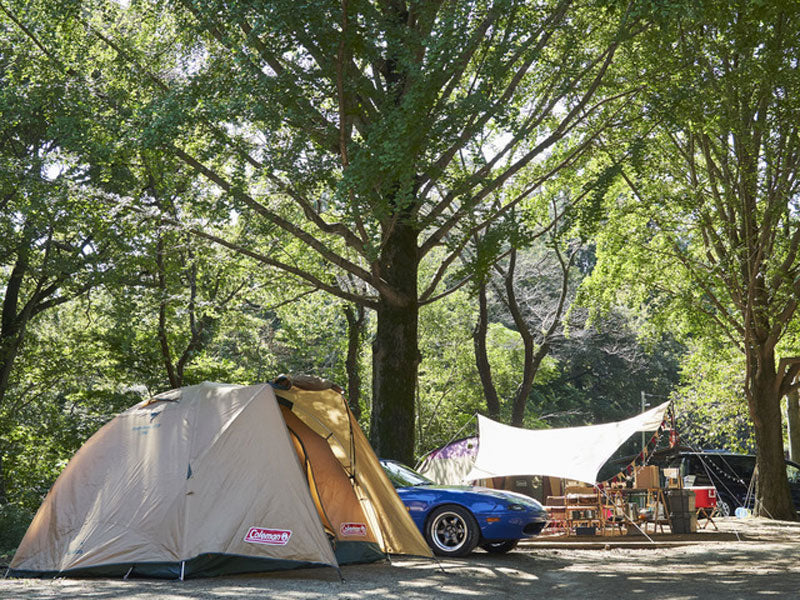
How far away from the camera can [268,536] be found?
8133mm

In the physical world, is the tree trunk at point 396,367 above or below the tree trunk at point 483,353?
below

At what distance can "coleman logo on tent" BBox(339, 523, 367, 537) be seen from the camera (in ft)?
31.6

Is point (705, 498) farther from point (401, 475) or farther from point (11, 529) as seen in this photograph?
point (11, 529)

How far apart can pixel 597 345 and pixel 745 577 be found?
106 ft

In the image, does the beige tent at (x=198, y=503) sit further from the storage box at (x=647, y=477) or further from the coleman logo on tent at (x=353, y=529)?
the storage box at (x=647, y=477)

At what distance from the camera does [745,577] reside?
884 cm

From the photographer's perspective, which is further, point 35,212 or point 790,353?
point 790,353

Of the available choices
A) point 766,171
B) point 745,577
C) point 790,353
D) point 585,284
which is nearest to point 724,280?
point 766,171

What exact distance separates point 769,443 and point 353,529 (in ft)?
38.2

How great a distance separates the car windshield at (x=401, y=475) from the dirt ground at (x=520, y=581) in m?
1.27

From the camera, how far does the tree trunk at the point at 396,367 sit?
13133mm

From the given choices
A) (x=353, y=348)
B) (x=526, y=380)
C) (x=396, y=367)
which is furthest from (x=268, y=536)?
(x=353, y=348)

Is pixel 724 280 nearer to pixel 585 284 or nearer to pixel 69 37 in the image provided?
pixel 585 284

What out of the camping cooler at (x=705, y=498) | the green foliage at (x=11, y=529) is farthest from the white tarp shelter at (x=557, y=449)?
the green foliage at (x=11, y=529)
